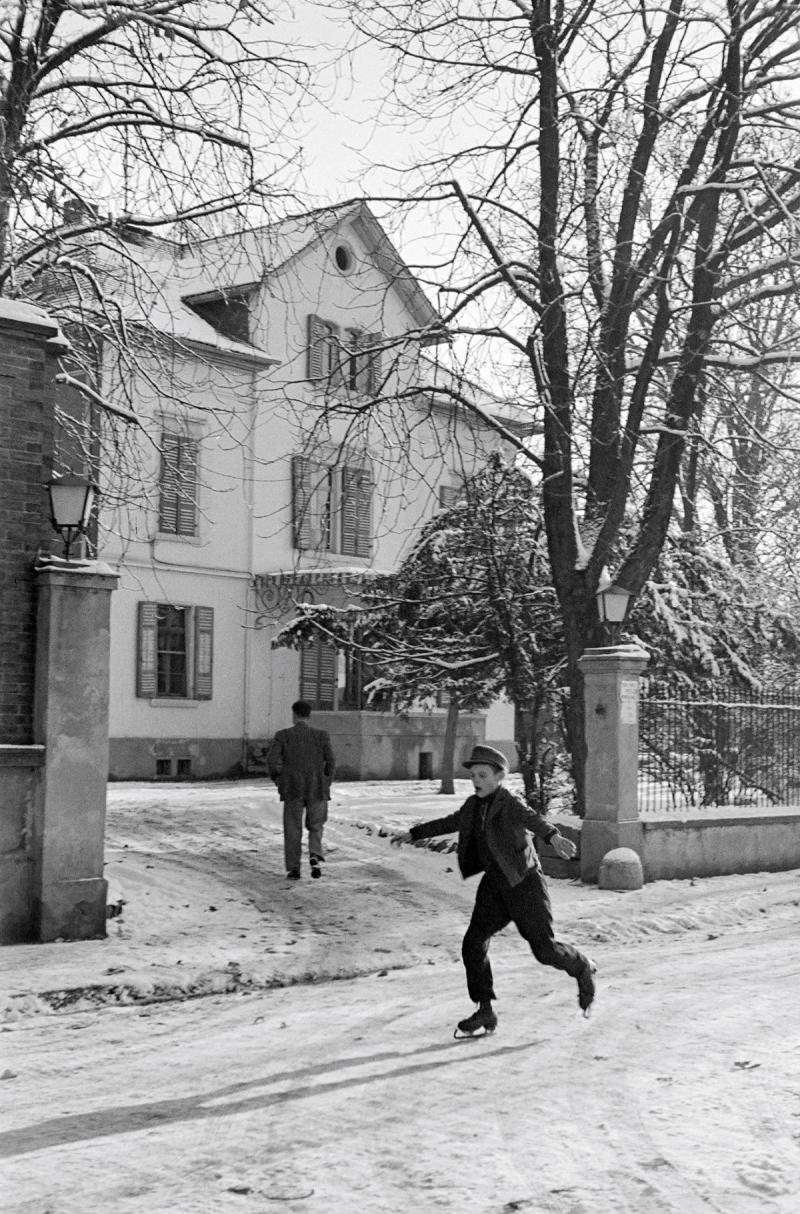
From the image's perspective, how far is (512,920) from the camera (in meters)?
7.97

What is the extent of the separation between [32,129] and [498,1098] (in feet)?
35.3

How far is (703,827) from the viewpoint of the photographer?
15.6 meters

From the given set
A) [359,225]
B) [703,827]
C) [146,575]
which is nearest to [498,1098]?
[703,827]

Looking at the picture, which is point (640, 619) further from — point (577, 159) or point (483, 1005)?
point (483, 1005)

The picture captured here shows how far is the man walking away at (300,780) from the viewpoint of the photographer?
14445 mm

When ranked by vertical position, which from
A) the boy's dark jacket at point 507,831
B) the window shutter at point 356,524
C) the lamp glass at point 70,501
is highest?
the window shutter at point 356,524

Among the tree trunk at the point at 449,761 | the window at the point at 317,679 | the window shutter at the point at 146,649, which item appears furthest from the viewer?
the window at the point at 317,679

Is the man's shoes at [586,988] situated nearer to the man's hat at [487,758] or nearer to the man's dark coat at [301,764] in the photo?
the man's hat at [487,758]

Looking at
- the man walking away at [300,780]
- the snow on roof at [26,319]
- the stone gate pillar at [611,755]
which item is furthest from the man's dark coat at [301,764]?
the snow on roof at [26,319]

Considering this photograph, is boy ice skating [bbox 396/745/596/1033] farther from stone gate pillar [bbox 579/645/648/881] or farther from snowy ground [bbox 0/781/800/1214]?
stone gate pillar [bbox 579/645/648/881]

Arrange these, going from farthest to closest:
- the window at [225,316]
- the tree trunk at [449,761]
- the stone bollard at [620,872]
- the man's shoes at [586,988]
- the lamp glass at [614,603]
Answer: the window at [225,316], the tree trunk at [449,761], the lamp glass at [614,603], the stone bollard at [620,872], the man's shoes at [586,988]

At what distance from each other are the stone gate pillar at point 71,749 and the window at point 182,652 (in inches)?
633

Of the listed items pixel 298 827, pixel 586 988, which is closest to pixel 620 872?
pixel 298 827

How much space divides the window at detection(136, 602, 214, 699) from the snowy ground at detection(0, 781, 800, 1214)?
13501 mm
